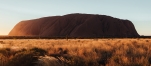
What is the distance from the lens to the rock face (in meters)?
124

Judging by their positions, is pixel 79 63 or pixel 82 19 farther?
pixel 82 19

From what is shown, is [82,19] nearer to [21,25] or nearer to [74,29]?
[74,29]

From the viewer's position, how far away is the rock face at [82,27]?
123688mm

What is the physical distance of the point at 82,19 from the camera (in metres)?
134

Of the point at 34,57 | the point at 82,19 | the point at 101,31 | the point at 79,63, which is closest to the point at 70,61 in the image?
the point at 79,63

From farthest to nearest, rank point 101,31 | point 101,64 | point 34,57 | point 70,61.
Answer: point 101,31
point 101,64
point 70,61
point 34,57

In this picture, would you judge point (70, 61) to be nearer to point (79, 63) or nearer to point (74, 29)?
point (79, 63)

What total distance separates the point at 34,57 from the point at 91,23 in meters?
118

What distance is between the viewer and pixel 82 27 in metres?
123

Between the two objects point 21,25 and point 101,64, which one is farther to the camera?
point 21,25

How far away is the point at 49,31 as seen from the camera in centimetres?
13062

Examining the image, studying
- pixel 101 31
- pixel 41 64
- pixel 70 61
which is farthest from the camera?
pixel 101 31

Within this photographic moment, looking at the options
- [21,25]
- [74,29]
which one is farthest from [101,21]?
[21,25]

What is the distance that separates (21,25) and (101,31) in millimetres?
57093
